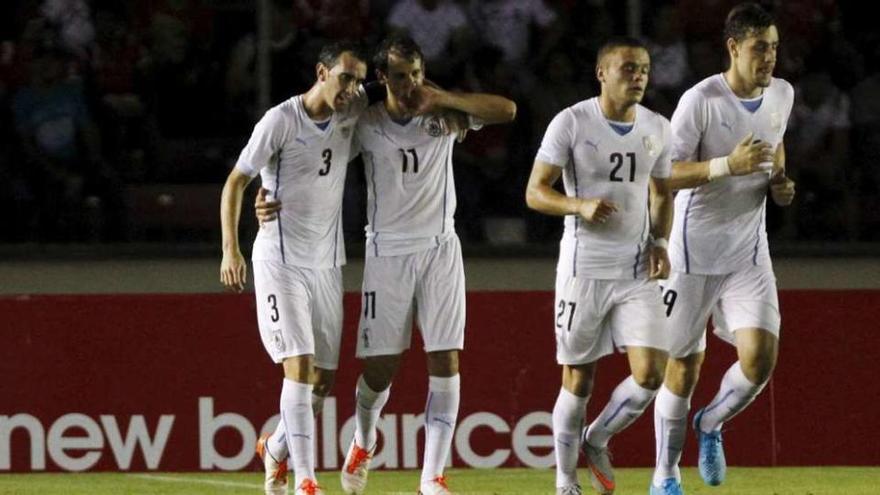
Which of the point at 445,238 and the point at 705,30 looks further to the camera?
the point at 705,30

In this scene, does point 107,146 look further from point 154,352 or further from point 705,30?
point 705,30

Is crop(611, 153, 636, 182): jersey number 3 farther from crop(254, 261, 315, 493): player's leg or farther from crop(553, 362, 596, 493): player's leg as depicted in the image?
crop(254, 261, 315, 493): player's leg

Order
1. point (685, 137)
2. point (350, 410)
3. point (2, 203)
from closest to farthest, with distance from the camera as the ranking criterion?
point (685, 137) < point (350, 410) < point (2, 203)

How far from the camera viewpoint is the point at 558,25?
13031 millimetres

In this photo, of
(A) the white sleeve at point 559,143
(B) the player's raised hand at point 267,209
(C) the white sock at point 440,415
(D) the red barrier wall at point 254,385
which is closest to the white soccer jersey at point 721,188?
(A) the white sleeve at point 559,143

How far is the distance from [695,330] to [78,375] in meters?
3.78

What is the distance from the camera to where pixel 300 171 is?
8.91 m

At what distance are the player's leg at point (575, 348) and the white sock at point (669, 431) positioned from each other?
394mm

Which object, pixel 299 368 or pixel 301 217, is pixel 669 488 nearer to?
pixel 299 368

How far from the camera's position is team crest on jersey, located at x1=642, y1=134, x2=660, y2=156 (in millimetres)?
8625

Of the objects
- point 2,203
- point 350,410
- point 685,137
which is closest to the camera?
point 685,137

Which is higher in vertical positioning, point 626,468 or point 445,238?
point 445,238

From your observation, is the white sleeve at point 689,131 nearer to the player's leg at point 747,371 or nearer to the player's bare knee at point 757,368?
the player's leg at point 747,371

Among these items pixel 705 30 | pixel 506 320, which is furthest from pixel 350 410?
pixel 705 30
